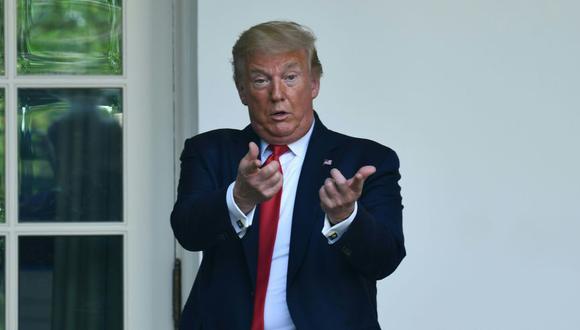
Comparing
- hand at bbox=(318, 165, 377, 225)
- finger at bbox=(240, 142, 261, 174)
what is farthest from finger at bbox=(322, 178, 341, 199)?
finger at bbox=(240, 142, 261, 174)

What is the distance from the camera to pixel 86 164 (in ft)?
13.6

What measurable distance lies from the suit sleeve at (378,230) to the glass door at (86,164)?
1746mm

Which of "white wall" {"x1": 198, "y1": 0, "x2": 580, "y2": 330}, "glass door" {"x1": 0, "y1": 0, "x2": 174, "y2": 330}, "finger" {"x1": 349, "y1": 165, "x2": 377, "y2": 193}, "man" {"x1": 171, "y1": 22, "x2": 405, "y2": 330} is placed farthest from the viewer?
"glass door" {"x1": 0, "y1": 0, "x2": 174, "y2": 330}

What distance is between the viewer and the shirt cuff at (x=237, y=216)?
2.29 m

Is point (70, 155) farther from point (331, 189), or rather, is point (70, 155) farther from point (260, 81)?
point (331, 189)

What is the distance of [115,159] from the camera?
414 cm

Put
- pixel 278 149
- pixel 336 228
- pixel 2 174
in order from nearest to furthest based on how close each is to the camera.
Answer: pixel 336 228 → pixel 278 149 → pixel 2 174

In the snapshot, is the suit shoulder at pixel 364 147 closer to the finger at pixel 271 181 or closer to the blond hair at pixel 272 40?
the blond hair at pixel 272 40

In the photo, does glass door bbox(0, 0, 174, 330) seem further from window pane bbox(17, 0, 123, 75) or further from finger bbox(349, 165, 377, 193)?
finger bbox(349, 165, 377, 193)

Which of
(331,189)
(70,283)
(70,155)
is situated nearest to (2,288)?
(70,283)

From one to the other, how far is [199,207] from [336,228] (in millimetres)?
282

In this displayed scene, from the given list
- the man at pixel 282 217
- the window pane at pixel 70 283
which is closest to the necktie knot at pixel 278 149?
the man at pixel 282 217

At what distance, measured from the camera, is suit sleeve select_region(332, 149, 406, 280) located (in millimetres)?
2252

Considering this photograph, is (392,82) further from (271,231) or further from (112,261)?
(271,231)
